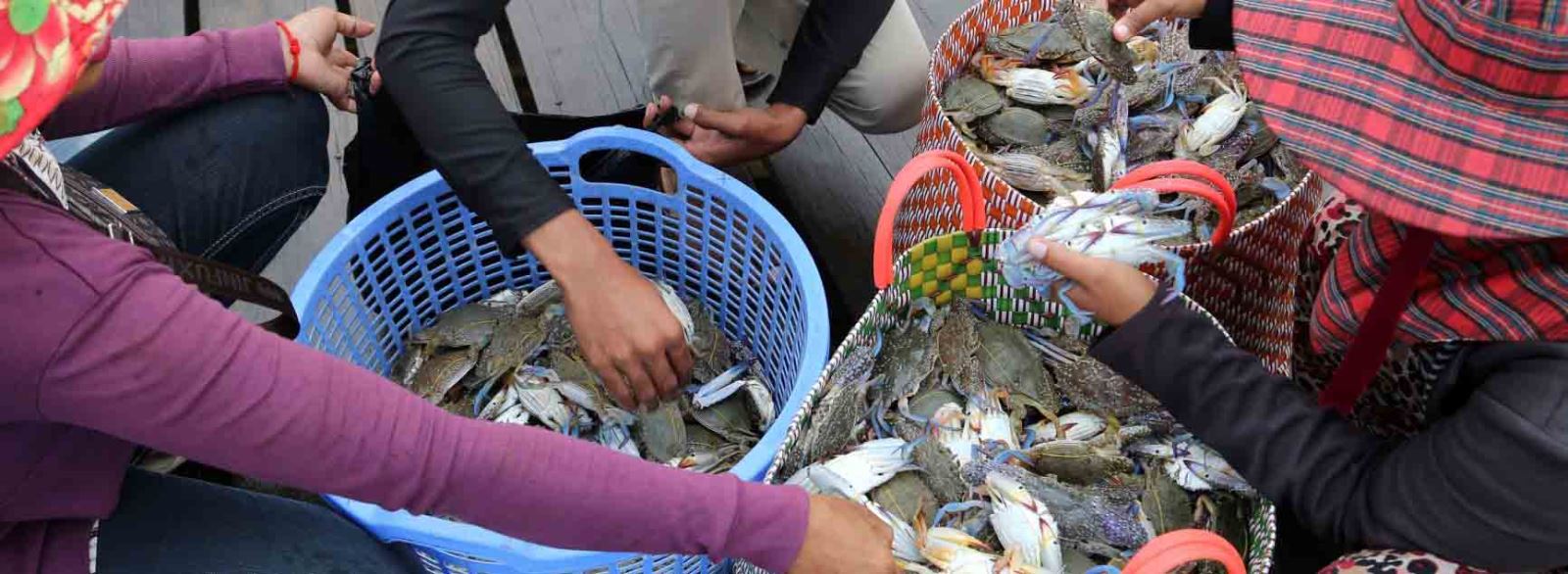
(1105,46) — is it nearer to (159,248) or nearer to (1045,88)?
(1045,88)

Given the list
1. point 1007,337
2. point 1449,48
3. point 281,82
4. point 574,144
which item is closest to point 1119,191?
point 1007,337

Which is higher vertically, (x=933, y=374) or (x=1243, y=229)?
(x=1243, y=229)

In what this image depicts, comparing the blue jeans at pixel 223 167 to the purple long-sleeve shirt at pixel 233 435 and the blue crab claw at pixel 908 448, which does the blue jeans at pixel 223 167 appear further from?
the blue crab claw at pixel 908 448

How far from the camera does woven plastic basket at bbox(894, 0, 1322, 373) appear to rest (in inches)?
47.7

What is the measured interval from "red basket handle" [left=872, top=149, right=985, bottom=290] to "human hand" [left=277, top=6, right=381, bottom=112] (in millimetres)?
771

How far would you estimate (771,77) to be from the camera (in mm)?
1807

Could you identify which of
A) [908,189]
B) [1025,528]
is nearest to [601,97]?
[908,189]


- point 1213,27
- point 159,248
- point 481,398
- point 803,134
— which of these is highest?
point 1213,27

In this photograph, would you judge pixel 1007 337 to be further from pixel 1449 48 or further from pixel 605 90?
pixel 605 90

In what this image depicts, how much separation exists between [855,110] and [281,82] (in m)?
0.85

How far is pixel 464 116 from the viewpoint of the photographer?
3.43ft

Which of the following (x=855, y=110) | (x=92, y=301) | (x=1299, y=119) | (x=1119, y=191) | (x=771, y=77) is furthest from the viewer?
(x=771, y=77)

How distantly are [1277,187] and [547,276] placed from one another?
0.98 m

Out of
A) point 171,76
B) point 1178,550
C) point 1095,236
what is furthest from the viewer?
point 171,76
